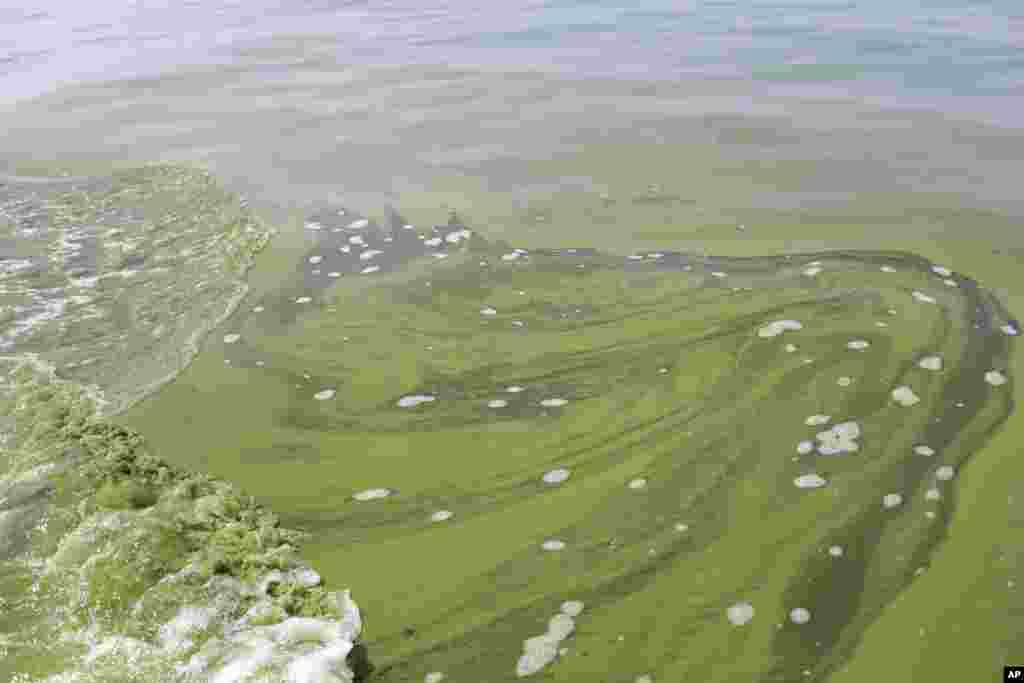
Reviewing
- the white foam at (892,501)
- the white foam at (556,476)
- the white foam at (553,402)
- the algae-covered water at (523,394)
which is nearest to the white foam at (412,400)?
the algae-covered water at (523,394)

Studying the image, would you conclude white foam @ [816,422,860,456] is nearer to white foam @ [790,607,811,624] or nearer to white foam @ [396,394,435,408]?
white foam @ [790,607,811,624]

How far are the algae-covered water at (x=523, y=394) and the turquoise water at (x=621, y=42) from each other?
2.55 feet

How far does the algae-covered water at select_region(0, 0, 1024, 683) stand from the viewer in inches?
99.1

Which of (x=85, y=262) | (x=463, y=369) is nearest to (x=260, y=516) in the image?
(x=463, y=369)

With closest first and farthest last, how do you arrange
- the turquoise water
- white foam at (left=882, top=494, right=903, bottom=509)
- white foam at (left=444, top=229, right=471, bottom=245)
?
white foam at (left=882, top=494, right=903, bottom=509) → white foam at (left=444, top=229, right=471, bottom=245) → the turquoise water

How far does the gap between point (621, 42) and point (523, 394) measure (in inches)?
352

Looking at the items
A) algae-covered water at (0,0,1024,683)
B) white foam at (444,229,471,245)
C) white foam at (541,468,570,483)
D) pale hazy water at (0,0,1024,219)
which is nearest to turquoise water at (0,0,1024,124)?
pale hazy water at (0,0,1024,219)

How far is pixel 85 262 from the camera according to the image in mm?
5402

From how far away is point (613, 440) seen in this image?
3.41 metres

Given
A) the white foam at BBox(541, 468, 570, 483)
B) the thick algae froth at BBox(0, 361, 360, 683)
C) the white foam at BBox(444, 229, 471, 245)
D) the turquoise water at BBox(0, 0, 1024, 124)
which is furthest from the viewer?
the turquoise water at BBox(0, 0, 1024, 124)

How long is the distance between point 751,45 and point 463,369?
8409 millimetres

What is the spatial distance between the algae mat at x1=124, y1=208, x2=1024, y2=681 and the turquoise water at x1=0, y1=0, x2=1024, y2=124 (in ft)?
15.5

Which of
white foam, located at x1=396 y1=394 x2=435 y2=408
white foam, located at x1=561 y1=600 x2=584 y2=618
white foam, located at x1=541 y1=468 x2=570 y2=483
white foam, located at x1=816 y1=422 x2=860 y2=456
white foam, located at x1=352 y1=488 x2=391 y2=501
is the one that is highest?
white foam, located at x1=816 y1=422 x2=860 y2=456

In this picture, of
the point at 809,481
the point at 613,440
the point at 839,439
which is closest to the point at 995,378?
the point at 839,439
